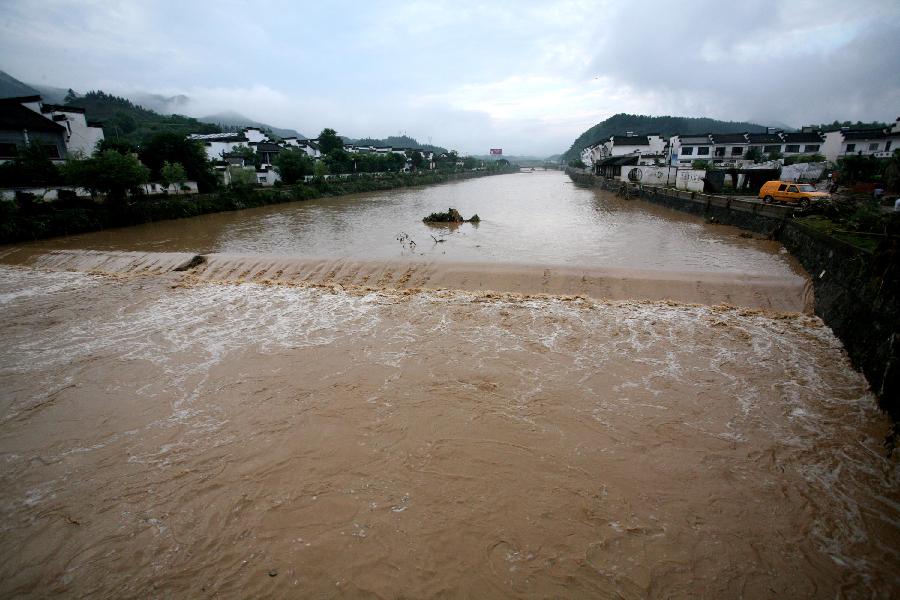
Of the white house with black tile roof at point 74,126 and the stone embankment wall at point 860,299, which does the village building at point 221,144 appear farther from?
the stone embankment wall at point 860,299

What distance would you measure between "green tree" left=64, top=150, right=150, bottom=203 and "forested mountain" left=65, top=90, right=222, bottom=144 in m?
35.8

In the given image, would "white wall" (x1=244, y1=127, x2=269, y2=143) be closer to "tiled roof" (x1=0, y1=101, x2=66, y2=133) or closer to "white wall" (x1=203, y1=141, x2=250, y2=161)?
"white wall" (x1=203, y1=141, x2=250, y2=161)

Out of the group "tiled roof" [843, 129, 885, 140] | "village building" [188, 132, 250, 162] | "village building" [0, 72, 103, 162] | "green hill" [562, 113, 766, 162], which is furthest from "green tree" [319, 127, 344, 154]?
"green hill" [562, 113, 766, 162]

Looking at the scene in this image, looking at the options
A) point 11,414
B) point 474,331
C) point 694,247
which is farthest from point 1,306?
point 694,247

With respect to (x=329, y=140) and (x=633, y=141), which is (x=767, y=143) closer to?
(x=633, y=141)

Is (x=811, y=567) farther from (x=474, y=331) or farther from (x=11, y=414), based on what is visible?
(x=11, y=414)

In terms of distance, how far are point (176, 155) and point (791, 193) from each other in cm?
4034

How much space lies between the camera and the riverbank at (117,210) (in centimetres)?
1923

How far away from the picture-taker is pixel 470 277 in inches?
519

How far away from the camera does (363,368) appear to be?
26.6 ft

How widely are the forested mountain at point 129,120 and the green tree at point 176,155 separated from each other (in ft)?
85.6

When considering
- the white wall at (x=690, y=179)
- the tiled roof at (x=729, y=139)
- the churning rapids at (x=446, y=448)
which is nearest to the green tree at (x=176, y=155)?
the churning rapids at (x=446, y=448)

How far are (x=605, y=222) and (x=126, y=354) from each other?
24.2m

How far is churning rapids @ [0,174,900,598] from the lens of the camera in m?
4.16
